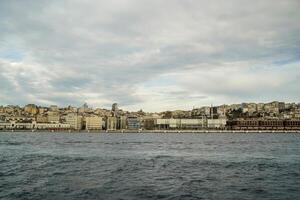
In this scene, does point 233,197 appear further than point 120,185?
No

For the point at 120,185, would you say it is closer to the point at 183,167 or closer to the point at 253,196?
the point at 253,196

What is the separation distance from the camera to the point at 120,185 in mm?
23297

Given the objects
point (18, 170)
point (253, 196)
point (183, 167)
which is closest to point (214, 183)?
point (253, 196)

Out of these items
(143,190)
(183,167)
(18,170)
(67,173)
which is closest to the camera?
(143,190)

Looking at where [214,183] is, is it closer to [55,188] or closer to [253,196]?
[253,196]

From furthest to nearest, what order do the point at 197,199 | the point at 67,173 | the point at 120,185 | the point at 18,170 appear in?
1. the point at 18,170
2. the point at 67,173
3. the point at 120,185
4. the point at 197,199

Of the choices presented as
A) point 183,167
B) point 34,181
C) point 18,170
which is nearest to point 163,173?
point 183,167

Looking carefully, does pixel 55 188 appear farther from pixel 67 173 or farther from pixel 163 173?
pixel 163 173

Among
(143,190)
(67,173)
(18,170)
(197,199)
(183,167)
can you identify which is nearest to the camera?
(197,199)

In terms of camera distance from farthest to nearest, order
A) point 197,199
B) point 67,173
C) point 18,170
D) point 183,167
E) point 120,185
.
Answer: point 183,167
point 18,170
point 67,173
point 120,185
point 197,199

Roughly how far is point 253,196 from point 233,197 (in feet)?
3.81

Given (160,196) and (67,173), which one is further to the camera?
(67,173)

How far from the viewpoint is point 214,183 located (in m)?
24.1

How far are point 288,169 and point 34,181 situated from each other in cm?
1862
